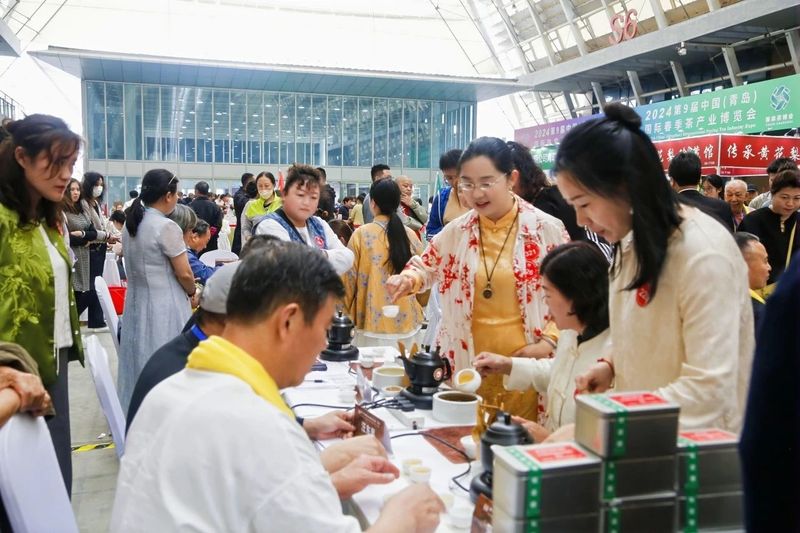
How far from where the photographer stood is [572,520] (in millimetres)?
868

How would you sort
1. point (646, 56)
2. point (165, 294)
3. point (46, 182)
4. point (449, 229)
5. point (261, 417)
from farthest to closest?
1. point (646, 56)
2. point (165, 294)
3. point (449, 229)
4. point (46, 182)
5. point (261, 417)

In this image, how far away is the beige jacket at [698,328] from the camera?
4.06 ft

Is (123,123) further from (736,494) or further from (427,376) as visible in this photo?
(736,494)

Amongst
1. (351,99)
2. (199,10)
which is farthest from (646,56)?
(199,10)

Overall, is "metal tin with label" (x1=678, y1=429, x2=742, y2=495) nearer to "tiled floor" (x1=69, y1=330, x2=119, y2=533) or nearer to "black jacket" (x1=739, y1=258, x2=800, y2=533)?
"black jacket" (x1=739, y1=258, x2=800, y2=533)

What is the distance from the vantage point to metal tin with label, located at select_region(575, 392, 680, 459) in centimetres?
86

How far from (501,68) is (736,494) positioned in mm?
20053

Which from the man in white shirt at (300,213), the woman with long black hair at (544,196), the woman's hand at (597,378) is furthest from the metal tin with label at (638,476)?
the man in white shirt at (300,213)

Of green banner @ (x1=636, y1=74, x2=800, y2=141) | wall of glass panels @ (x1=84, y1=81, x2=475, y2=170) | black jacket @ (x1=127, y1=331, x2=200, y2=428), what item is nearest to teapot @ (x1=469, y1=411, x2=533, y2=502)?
black jacket @ (x1=127, y1=331, x2=200, y2=428)

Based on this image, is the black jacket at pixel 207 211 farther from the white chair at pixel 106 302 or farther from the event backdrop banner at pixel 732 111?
the event backdrop banner at pixel 732 111

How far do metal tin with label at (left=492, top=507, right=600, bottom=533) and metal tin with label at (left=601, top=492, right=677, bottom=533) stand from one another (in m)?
0.02

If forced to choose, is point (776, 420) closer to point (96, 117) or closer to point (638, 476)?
point (638, 476)

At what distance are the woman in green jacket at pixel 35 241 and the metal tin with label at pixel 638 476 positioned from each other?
2.09m

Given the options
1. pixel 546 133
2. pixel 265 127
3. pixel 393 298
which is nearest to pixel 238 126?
pixel 265 127
